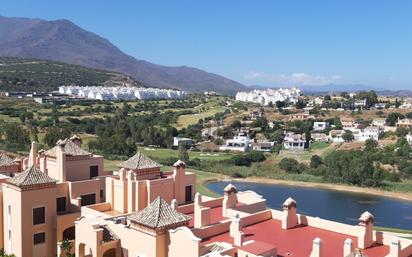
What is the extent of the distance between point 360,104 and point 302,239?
118 meters

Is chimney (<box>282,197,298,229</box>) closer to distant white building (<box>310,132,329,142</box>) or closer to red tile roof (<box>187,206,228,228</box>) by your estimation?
red tile roof (<box>187,206,228,228</box>)

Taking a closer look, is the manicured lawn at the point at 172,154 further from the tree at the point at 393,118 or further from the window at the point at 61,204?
the window at the point at 61,204

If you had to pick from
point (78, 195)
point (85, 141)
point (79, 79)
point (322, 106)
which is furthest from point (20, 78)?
point (78, 195)

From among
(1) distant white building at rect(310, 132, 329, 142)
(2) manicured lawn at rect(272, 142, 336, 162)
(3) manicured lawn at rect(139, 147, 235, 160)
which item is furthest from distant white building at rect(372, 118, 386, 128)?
(3) manicured lawn at rect(139, 147, 235, 160)

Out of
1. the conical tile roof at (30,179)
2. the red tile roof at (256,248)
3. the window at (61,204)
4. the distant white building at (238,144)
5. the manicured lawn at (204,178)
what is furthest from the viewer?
the distant white building at (238,144)

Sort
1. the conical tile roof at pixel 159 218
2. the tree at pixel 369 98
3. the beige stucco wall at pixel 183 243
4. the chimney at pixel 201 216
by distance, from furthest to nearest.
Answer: the tree at pixel 369 98, the chimney at pixel 201 216, the conical tile roof at pixel 159 218, the beige stucco wall at pixel 183 243

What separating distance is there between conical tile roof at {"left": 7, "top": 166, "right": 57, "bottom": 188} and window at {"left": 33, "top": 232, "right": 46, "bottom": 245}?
7.49 feet

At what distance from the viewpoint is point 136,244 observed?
17922mm

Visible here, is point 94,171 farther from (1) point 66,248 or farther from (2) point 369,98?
(2) point 369,98

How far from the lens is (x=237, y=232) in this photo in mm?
17469

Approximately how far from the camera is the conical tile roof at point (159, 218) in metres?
17.0

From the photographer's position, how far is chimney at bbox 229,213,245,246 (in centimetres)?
1719

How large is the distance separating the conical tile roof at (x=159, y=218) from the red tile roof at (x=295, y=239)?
4.43 feet

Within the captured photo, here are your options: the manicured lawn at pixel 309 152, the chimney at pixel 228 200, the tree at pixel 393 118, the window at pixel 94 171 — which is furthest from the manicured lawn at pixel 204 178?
the tree at pixel 393 118
